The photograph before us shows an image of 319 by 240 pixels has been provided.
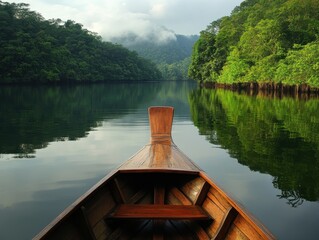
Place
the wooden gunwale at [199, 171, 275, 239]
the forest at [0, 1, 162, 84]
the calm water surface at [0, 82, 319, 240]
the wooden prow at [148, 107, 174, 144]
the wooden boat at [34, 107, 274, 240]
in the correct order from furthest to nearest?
the forest at [0, 1, 162, 84]
the wooden prow at [148, 107, 174, 144]
the calm water surface at [0, 82, 319, 240]
the wooden boat at [34, 107, 274, 240]
the wooden gunwale at [199, 171, 275, 239]

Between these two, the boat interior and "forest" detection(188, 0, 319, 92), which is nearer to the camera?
the boat interior

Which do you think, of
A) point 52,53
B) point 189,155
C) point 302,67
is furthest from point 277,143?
point 52,53

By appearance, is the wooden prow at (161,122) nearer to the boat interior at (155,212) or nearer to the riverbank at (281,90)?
the boat interior at (155,212)

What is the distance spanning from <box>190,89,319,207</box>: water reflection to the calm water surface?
23 millimetres

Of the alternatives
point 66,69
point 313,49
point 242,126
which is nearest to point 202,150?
point 242,126

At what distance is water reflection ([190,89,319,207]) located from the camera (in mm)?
7730

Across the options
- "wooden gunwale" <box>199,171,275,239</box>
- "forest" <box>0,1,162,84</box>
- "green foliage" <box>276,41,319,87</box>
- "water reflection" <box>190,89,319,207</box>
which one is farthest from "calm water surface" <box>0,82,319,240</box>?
"forest" <box>0,1,162,84</box>

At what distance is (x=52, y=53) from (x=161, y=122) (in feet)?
205

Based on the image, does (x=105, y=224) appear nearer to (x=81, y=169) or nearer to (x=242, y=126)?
(x=81, y=169)

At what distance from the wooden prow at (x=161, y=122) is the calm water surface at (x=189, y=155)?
1.58 meters

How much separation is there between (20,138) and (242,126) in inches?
359

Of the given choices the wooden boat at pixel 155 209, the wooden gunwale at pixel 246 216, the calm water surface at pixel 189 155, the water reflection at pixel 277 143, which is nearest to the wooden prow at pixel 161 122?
the calm water surface at pixel 189 155

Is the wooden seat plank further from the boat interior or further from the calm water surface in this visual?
the calm water surface

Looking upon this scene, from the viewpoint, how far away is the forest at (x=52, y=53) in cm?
5747
